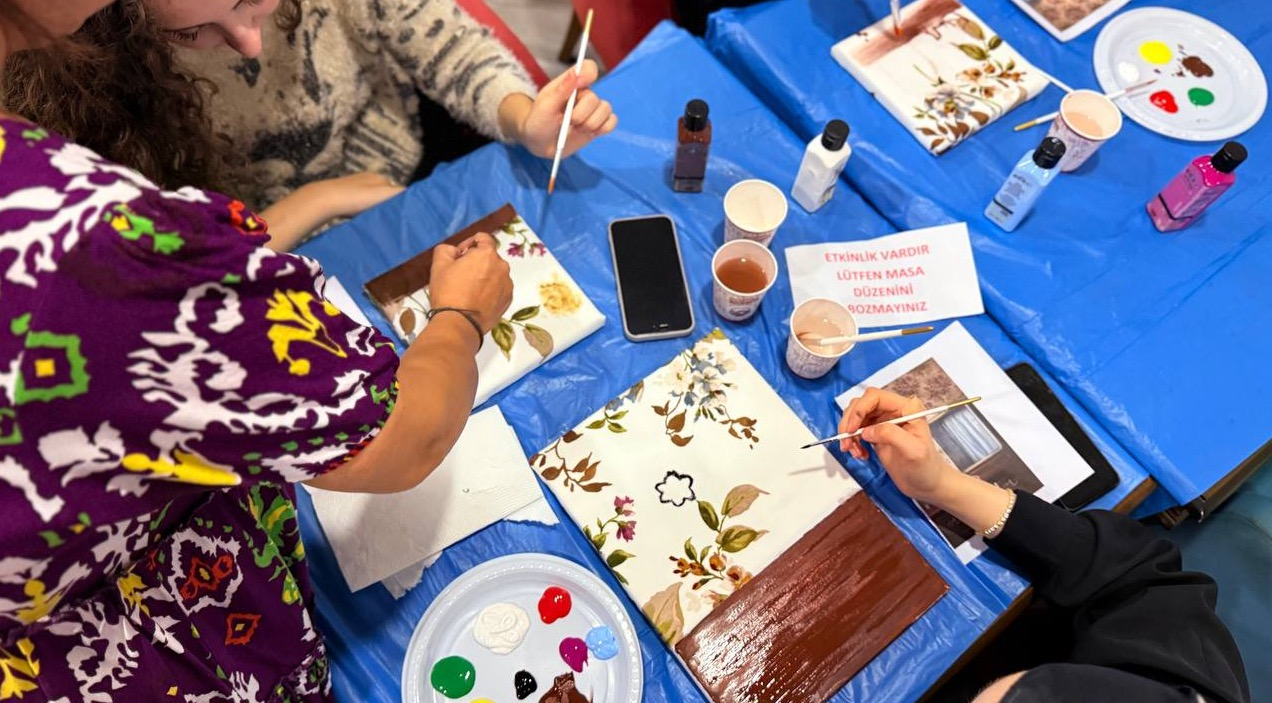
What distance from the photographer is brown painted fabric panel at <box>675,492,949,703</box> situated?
0.91 meters

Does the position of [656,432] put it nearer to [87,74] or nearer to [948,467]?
[948,467]

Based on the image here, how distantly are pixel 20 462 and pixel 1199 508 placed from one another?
132 centimetres

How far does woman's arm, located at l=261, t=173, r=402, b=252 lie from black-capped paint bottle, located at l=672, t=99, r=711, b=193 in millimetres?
453

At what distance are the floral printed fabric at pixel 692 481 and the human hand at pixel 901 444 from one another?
0.20ft

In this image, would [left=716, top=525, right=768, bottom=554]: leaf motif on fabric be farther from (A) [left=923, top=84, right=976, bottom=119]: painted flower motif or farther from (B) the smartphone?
(A) [left=923, top=84, right=976, bottom=119]: painted flower motif

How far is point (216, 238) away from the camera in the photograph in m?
0.55

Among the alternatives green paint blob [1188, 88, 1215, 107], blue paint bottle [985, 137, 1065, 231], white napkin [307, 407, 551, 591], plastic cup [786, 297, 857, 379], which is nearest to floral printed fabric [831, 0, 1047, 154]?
blue paint bottle [985, 137, 1065, 231]

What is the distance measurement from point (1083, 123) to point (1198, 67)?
30 centimetres

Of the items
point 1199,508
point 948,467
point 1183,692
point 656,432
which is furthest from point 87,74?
point 1199,508

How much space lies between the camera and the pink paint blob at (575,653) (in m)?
0.92

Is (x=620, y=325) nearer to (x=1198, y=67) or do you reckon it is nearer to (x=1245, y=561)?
(x=1245, y=561)

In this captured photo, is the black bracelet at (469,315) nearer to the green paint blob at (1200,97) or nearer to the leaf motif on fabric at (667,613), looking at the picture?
the leaf motif on fabric at (667,613)

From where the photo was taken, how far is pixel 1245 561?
107 cm

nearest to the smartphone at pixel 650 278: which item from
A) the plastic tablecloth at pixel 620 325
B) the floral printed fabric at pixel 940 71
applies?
the plastic tablecloth at pixel 620 325
